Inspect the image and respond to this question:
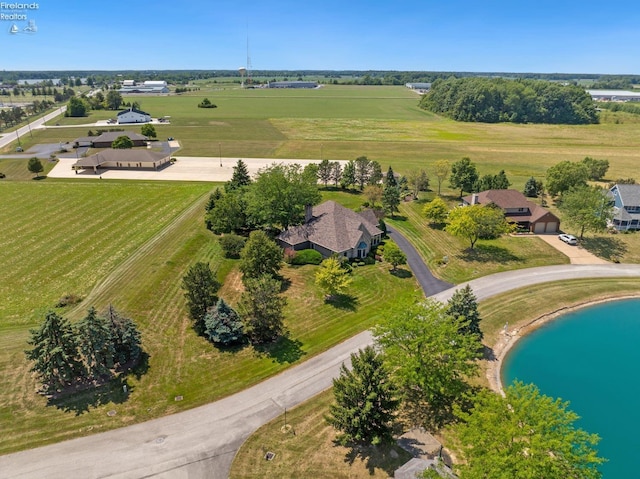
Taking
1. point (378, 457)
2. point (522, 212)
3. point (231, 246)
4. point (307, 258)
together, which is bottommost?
point (378, 457)

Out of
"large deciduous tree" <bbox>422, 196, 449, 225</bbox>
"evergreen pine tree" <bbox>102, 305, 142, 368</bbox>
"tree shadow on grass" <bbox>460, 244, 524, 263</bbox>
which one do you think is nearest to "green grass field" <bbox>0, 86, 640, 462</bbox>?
"tree shadow on grass" <bbox>460, 244, 524, 263</bbox>

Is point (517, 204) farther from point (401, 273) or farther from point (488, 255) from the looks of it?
point (401, 273)

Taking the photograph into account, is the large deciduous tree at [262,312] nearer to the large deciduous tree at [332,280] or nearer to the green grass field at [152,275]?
the green grass field at [152,275]

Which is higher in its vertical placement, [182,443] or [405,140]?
[405,140]

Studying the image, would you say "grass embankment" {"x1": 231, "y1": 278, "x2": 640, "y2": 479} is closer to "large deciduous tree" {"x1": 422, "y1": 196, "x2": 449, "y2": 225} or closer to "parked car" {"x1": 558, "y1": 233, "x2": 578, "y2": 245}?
"large deciduous tree" {"x1": 422, "y1": 196, "x2": 449, "y2": 225}

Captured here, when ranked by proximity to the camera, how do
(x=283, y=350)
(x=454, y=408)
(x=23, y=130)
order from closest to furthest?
(x=454, y=408) < (x=283, y=350) < (x=23, y=130)

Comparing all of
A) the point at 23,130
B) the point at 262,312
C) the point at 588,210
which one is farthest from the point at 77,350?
the point at 23,130
